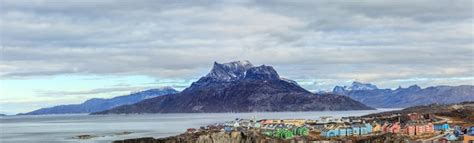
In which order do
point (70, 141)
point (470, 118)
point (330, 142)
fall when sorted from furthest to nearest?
point (470, 118) < point (70, 141) < point (330, 142)

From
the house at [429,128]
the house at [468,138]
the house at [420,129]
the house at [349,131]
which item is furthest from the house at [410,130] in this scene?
the house at [468,138]

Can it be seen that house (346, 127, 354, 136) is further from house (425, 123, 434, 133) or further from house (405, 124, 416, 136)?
house (425, 123, 434, 133)

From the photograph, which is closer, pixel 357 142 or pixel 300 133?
pixel 357 142

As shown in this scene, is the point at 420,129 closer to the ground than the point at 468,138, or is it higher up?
higher up

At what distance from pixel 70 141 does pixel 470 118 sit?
90.1m

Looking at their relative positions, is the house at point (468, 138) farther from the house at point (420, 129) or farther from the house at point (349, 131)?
the house at point (349, 131)

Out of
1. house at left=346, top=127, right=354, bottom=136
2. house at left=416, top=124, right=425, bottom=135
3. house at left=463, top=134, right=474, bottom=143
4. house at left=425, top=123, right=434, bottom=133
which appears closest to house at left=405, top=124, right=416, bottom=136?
house at left=416, top=124, right=425, bottom=135

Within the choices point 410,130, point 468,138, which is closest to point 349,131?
point 410,130

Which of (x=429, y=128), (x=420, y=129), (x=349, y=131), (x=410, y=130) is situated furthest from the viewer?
(x=429, y=128)

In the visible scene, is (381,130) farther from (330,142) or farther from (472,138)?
(330,142)

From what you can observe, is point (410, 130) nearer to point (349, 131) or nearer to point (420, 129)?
point (420, 129)

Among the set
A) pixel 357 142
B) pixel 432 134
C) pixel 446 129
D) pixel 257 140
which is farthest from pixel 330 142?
pixel 446 129

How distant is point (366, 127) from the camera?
118938mm

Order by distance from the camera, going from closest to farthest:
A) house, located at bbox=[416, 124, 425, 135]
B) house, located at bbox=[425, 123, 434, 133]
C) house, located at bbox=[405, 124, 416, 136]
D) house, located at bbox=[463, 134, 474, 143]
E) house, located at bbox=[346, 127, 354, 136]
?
house, located at bbox=[463, 134, 474, 143], house, located at bbox=[346, 127, 354, 136], house, located at bbox=[405, 124, 416, 136], house, located at bbox=[416, 124, 425, 135], house, located at bbox=[425, 123, 434, 133]
